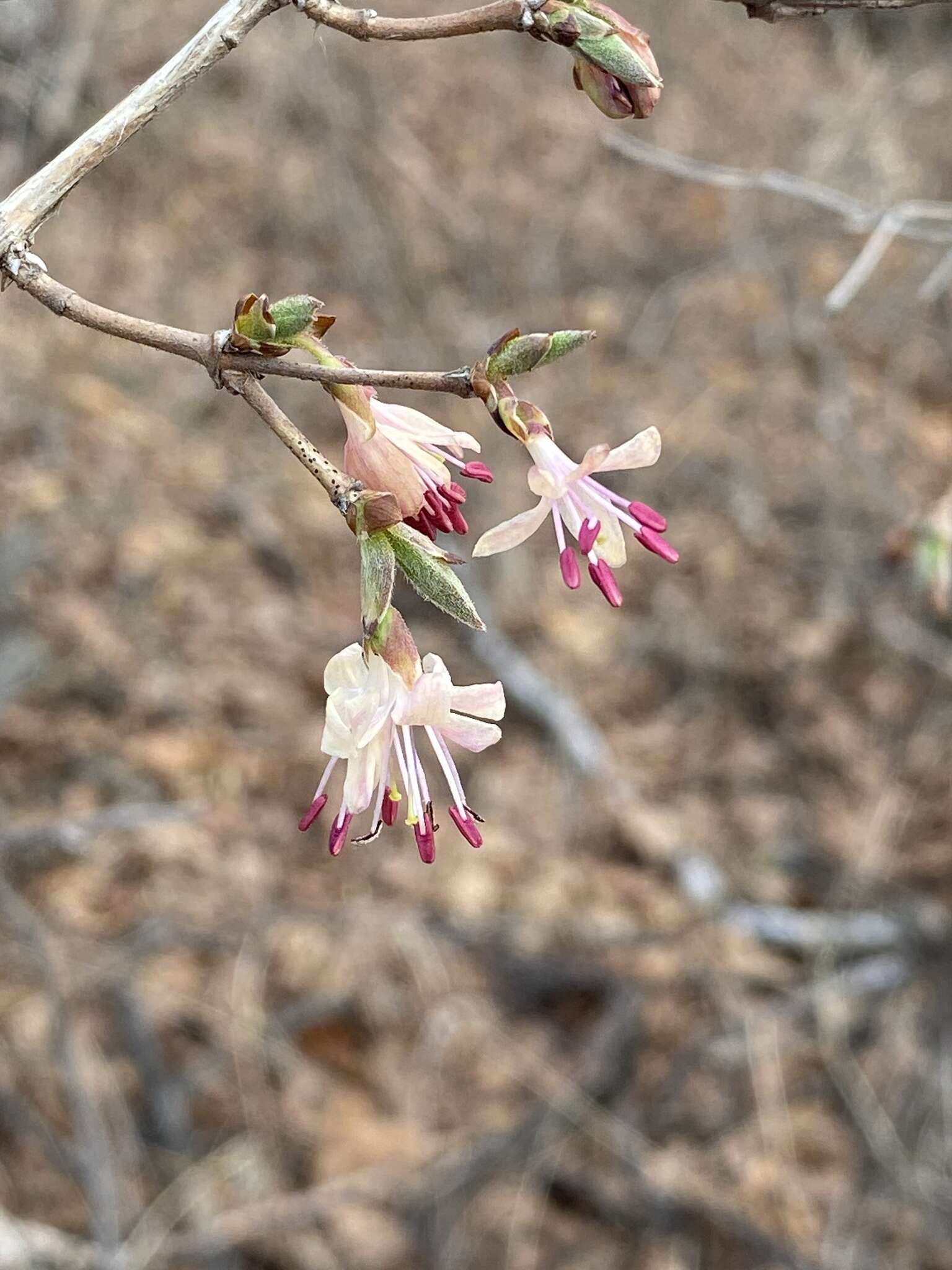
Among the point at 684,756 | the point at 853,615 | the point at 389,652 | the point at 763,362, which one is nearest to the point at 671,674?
the point at 684,756

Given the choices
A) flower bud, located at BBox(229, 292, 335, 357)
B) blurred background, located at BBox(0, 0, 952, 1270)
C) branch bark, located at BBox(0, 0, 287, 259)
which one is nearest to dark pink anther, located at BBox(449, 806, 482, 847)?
flower bud, located at BBox(229, 292, 335, 357)

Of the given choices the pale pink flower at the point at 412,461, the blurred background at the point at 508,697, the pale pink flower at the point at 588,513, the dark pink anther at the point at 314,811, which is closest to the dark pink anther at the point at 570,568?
the pale pink flower at the point at 588,513

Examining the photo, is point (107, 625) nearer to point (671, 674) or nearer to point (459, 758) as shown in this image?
point (459, 758)

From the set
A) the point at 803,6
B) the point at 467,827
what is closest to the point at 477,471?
the point at 467,827

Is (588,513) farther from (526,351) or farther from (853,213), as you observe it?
(853,213)

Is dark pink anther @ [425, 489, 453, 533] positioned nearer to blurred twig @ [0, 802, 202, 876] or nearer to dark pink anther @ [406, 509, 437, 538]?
dark pink anther @ [406, 509, 437, 538]
